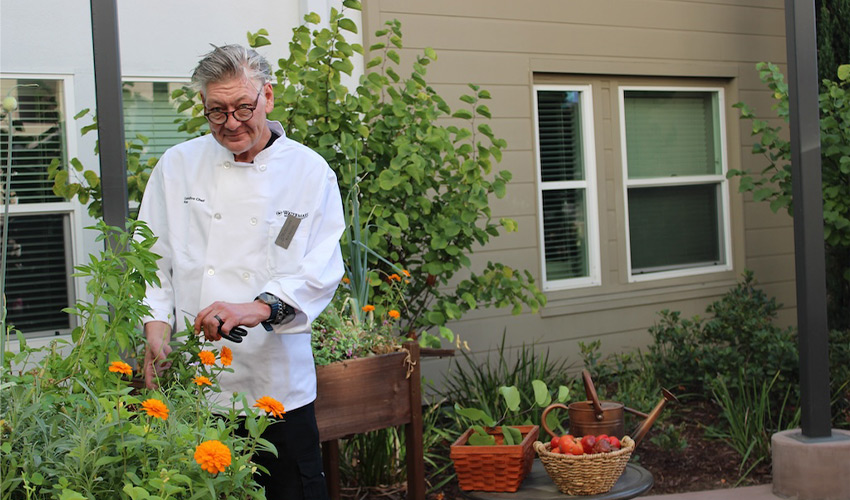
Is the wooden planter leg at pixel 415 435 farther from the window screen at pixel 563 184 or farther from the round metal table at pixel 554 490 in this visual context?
the window screen at pixel 563 184

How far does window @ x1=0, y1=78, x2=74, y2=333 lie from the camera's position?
484cm

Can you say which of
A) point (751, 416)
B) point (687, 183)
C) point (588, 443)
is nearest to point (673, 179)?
point (687, 183)

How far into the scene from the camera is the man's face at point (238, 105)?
2504 millimetres

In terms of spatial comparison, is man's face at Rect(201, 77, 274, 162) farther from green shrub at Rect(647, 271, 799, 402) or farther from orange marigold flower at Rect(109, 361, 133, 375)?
green shrub at Rect(647, 271, 799, 402)

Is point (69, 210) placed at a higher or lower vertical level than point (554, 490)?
higher

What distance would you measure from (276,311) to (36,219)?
303 cm

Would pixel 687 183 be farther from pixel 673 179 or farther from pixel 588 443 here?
pixel 588 443

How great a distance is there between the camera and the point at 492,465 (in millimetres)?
3125

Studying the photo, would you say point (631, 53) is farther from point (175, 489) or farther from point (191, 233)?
point (175, 489)

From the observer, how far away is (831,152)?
5.80m

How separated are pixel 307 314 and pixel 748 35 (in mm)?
6299

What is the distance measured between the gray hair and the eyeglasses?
0.06 m

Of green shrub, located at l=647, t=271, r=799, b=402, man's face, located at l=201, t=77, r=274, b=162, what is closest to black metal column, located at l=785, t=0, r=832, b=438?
green shrub, located at l=647, t=271, r=799, b=402

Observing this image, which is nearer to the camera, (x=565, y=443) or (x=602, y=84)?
(x=565, y=443)
